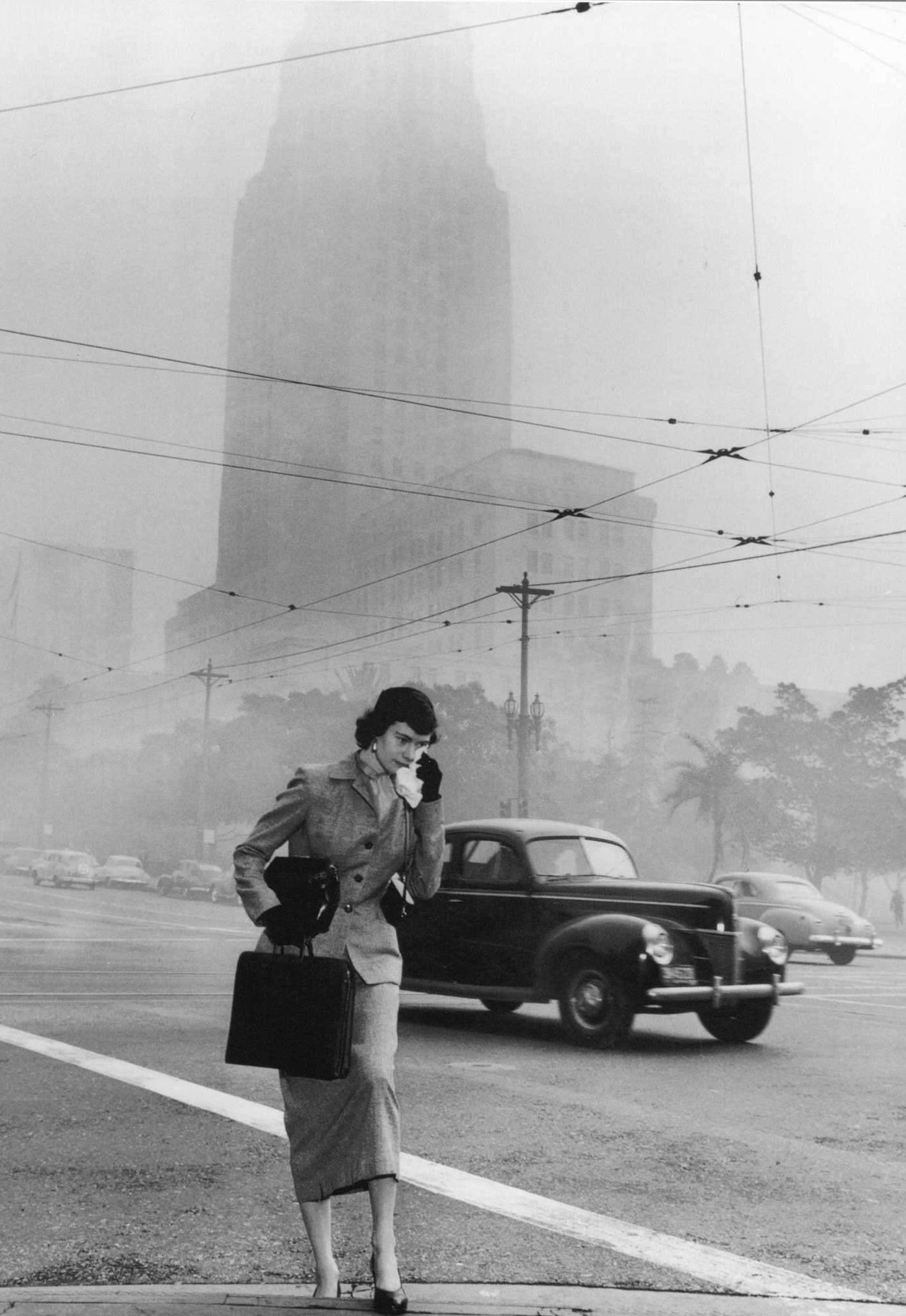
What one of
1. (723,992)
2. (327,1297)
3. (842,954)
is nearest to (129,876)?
(842,954)

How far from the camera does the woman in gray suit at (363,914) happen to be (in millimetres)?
3621

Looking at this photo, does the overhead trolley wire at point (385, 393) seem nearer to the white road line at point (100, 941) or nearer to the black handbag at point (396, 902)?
the white road line at point (100, 941)

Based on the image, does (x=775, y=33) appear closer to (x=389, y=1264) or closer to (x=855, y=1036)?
(x=855, y=1036)

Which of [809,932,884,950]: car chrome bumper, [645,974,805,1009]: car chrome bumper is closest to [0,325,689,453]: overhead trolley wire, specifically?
[809,932,884,950]: car chrome bumper

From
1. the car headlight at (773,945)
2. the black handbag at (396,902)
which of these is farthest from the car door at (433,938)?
the black handbag at (396,902)

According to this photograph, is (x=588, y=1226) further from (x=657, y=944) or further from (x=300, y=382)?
(x=300, y=382)

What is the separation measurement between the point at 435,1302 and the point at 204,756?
43.0 metres

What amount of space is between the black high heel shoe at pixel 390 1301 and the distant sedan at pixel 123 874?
→ 46193 millimetres

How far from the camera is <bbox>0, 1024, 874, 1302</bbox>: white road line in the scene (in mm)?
3973

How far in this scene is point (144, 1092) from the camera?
7.14 m

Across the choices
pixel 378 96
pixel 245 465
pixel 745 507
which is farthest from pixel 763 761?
pixel 378 96

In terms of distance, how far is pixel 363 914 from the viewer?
3814mm

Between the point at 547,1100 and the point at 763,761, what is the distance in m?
38.2

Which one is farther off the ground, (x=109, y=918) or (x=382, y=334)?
(x=382, y=334)
